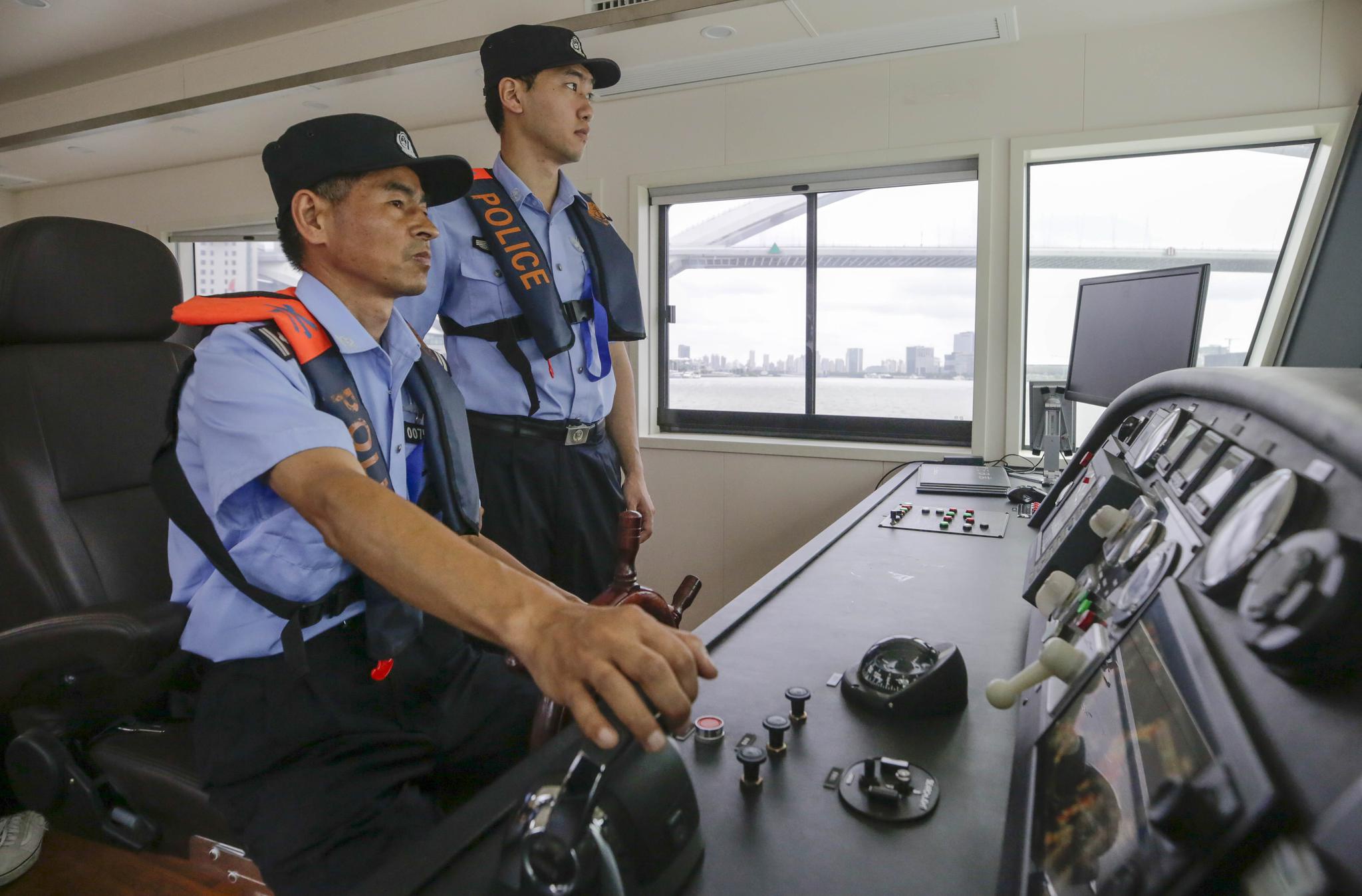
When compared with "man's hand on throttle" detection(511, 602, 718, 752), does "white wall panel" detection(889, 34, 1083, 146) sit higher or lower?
higher

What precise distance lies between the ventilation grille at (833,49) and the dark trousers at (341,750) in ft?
8.32

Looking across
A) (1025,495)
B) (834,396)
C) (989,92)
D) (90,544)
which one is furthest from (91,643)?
(989,92)

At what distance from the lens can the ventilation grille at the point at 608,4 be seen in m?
2.79

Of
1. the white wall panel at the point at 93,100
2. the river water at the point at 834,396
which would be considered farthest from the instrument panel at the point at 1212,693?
the white wall panel at the point at 93,100

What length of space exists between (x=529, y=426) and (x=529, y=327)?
23 cm

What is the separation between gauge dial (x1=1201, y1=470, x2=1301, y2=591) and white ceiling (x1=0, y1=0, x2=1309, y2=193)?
8.98ft

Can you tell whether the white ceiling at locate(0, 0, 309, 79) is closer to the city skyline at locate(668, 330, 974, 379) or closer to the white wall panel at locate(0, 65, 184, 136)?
the white wall panel at locate(0, 65, 184, 136)

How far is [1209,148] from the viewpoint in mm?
2955

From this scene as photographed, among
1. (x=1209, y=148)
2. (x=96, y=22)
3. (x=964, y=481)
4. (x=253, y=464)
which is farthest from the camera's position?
(x=96, y=22)

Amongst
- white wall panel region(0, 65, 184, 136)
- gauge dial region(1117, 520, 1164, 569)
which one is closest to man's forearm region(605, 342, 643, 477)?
gauge dial region(1117, 520, 1164, 569)

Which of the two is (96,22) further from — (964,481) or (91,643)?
(964,481)

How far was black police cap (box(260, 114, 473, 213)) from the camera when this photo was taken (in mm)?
1214

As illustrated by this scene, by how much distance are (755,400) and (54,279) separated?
2.99 meters

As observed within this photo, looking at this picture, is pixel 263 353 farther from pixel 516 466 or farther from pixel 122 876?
pixel 122 876
